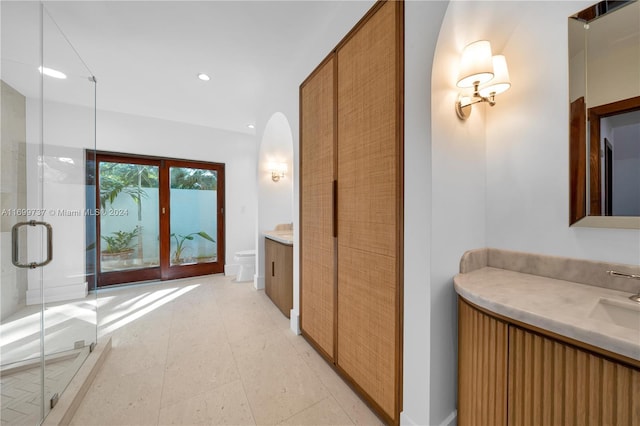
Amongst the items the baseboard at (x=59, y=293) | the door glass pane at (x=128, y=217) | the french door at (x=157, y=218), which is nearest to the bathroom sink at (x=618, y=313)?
the baseboard at (x=59, y=293)

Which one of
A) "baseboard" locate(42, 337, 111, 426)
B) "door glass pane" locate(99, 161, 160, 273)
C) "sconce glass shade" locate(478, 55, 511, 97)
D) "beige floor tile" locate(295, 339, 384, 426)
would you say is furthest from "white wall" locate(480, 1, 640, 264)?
"door glass pane" locate(99, 161, 160, 273)

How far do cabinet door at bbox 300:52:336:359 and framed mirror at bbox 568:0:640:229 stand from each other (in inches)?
50.5

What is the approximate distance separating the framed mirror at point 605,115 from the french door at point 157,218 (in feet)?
15.0

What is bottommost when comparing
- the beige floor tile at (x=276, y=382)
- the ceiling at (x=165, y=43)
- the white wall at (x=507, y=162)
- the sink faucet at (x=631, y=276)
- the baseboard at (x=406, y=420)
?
the beige floor tile at (x=276, y=382)

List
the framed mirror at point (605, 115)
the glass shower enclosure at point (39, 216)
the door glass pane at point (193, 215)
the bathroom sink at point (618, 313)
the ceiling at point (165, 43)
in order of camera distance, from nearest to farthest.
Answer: the bathroom sink at point (618, 313) < the framed mirror at point (605, 115) < the glass shower enclosure at point (39, 216) < the ceiling at point (165, 43) < the door glass pane at point (193, 215)

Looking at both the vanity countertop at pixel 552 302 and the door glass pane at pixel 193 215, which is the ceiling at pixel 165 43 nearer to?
the door glass pane at pixel 193 215

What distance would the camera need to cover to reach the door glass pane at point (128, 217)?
143 inches

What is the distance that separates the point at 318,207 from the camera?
1.96m

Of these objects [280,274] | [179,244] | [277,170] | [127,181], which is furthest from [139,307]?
[277,170]

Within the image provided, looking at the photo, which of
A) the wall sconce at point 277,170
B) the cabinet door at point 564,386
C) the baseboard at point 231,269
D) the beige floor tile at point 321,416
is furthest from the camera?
the baseboard at point 231,269

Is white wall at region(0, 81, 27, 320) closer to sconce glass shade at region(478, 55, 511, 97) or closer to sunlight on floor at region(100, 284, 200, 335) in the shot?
sunlight on floor at region(100, 284, 200, 335)

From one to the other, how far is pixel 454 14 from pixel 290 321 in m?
2.72

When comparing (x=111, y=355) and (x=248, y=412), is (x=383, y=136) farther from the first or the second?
(x=111, y=355)

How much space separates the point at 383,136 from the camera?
4.30ft
